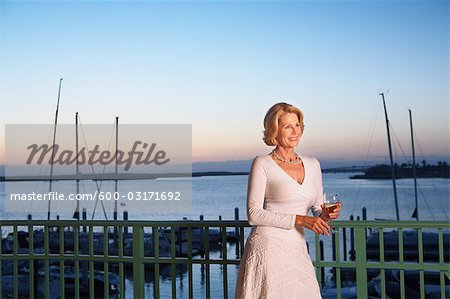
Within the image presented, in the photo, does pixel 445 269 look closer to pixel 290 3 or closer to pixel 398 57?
pixel 290 3

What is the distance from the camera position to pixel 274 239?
2629 mm

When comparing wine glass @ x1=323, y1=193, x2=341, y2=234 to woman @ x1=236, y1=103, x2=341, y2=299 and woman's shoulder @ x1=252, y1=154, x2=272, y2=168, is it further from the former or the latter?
woman's shoulder @ x1=252, y1=154, x2=272, y2=168

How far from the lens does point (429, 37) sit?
2653 centimetres

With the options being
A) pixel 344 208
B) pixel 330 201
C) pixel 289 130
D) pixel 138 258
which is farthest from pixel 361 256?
pixel 344 208

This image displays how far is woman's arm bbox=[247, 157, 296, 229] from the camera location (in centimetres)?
258

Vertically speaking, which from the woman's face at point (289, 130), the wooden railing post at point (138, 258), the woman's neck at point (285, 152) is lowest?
the wooden railing post at point (138, 258)

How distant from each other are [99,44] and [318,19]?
239 inches

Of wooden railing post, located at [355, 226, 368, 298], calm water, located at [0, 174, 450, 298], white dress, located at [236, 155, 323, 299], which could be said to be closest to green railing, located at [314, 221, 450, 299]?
wooden railing post, located at [355, 226, 368, 298]

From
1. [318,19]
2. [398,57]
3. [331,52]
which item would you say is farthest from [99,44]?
[398,57]

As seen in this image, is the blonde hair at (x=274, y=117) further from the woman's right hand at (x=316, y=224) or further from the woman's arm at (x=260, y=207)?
the woman's right hand at (x=316, y=224)

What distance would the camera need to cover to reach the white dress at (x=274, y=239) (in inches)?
103

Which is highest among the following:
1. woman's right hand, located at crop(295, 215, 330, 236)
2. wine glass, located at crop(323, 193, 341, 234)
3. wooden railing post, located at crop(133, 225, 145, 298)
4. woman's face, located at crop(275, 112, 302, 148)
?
woman's face, located at crop(275, 112, 302, 148)

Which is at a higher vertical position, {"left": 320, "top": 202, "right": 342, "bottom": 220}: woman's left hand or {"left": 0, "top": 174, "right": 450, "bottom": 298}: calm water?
{"left": 320, "top": 202, "right": 342, "bottom": 220}: woman's left hand

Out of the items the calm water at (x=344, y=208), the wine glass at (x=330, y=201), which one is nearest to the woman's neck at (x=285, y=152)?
the wine glass at (x=330, y=201)
